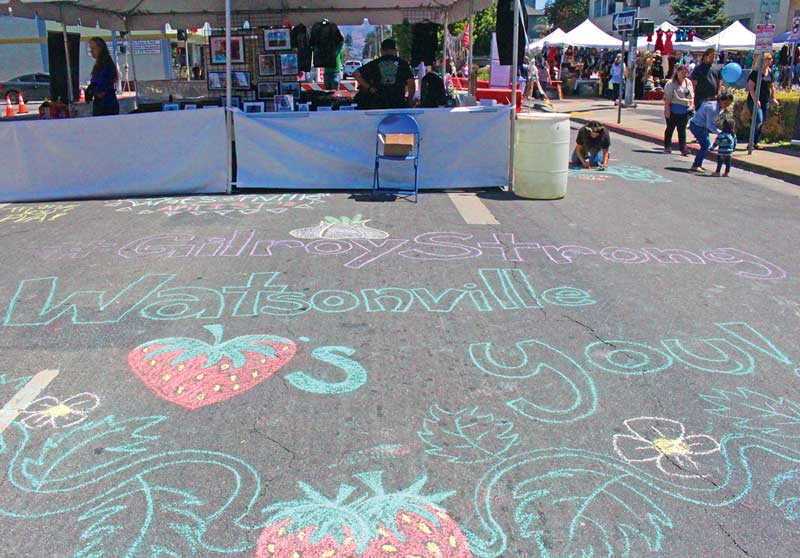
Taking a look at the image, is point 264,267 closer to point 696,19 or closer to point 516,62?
point 516,62

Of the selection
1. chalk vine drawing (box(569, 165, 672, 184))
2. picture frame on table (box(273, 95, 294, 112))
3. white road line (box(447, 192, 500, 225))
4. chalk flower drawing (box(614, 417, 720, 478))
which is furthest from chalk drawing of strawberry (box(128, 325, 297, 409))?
chalk vine drawing (box(569, 165, 672, 184))

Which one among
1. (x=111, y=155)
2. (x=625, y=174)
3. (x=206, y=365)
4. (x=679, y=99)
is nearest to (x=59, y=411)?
(x=206, y=365)

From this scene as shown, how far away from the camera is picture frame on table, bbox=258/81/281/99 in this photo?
39.3 feet

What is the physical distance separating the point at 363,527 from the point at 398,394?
1.17 metres

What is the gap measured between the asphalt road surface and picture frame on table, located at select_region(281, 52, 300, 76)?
540cm

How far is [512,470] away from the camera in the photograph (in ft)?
10.5

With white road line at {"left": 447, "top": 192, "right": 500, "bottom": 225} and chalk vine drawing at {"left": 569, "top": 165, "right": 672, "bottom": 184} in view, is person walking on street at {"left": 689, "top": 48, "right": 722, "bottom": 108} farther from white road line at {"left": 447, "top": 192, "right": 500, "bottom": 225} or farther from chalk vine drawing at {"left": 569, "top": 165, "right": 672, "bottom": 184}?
white road line at {"left": 447, "top": 192, "right": 500, "bottom": 225}

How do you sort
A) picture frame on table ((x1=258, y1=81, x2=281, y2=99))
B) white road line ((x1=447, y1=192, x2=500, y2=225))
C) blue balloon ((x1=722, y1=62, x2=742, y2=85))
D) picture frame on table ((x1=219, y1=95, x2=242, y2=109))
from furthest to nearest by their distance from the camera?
blue balloon ((x1=722, y1=62, x2=742, y2=85)) → picture frame on table ((x1=258, y1=81, x2=281, y2=99)) → picture frame on table ((x1=219, y1=95, x2=242, y2=109)) → white road line ((x1=447, y1=192, x2=500, y2=225))

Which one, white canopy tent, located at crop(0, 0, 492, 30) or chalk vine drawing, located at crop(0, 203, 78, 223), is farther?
white canopy tent, located at crop(0, 0, 492, 30)

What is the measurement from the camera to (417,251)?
6.73 m

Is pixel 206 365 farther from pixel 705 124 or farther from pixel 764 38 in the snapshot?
pixel 764 38

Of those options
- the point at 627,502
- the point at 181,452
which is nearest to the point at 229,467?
the point at 181,452

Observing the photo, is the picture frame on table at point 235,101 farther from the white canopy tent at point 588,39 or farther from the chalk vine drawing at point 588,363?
the white canopy tent at point 588,39

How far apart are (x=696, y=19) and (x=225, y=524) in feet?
183
